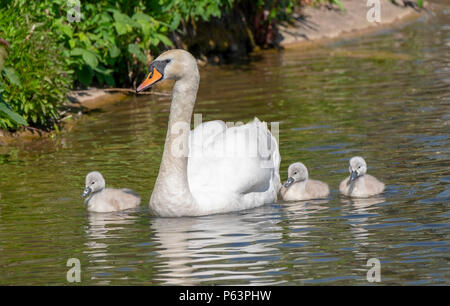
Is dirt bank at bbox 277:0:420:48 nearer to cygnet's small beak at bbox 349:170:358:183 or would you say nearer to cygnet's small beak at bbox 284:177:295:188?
cygnet's small beak at bbox 284:177:295:188

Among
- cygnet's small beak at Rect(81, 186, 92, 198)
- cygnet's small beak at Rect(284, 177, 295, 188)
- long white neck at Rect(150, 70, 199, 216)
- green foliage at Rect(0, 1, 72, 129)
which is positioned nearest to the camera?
long white neck at Rect(150, 70, 199, 216)

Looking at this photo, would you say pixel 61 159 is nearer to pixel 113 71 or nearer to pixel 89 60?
pixel 89 60

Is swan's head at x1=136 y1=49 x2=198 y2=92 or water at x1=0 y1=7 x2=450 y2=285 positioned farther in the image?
swan's head at x1=136 y1=49 x2=198 y2=92

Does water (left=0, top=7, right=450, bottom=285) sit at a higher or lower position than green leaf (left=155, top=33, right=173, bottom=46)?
lower

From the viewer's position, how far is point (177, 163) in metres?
8.22

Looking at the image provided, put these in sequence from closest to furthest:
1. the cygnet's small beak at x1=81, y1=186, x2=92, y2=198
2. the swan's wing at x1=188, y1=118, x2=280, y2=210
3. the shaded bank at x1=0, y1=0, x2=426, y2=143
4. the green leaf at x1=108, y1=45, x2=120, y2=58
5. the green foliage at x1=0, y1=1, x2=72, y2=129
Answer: the swan's wing at x1=188, y1=118, x2=280, y2=210
the cygnet's small beak at x1=81, y1=186, x2=92, y2=198
the green foliage at x1=0, y1=1, x2=72, y2=129
the green leaf at x1=108, y1=45, x2=120, y2=58
the shaded bank at x1=0, y1=0, x2=426, y2=143

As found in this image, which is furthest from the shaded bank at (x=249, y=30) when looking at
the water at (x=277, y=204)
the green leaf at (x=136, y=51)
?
the green leaf at (x=136, y=51)

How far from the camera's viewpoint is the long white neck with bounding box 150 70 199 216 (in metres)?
8.21

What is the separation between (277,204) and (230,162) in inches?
28.1

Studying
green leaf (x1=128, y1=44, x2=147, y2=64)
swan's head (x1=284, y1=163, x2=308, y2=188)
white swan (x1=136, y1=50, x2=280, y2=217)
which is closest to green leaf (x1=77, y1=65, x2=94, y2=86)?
green leaf (x1=128, y1=44, x2=147, y2=64)

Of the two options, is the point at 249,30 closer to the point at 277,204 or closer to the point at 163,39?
the point at 163,39

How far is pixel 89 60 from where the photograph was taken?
13203 millimetres

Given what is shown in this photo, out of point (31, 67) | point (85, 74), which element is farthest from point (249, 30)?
point (31, 67)

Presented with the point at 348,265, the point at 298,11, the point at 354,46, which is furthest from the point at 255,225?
the point at 298,11
